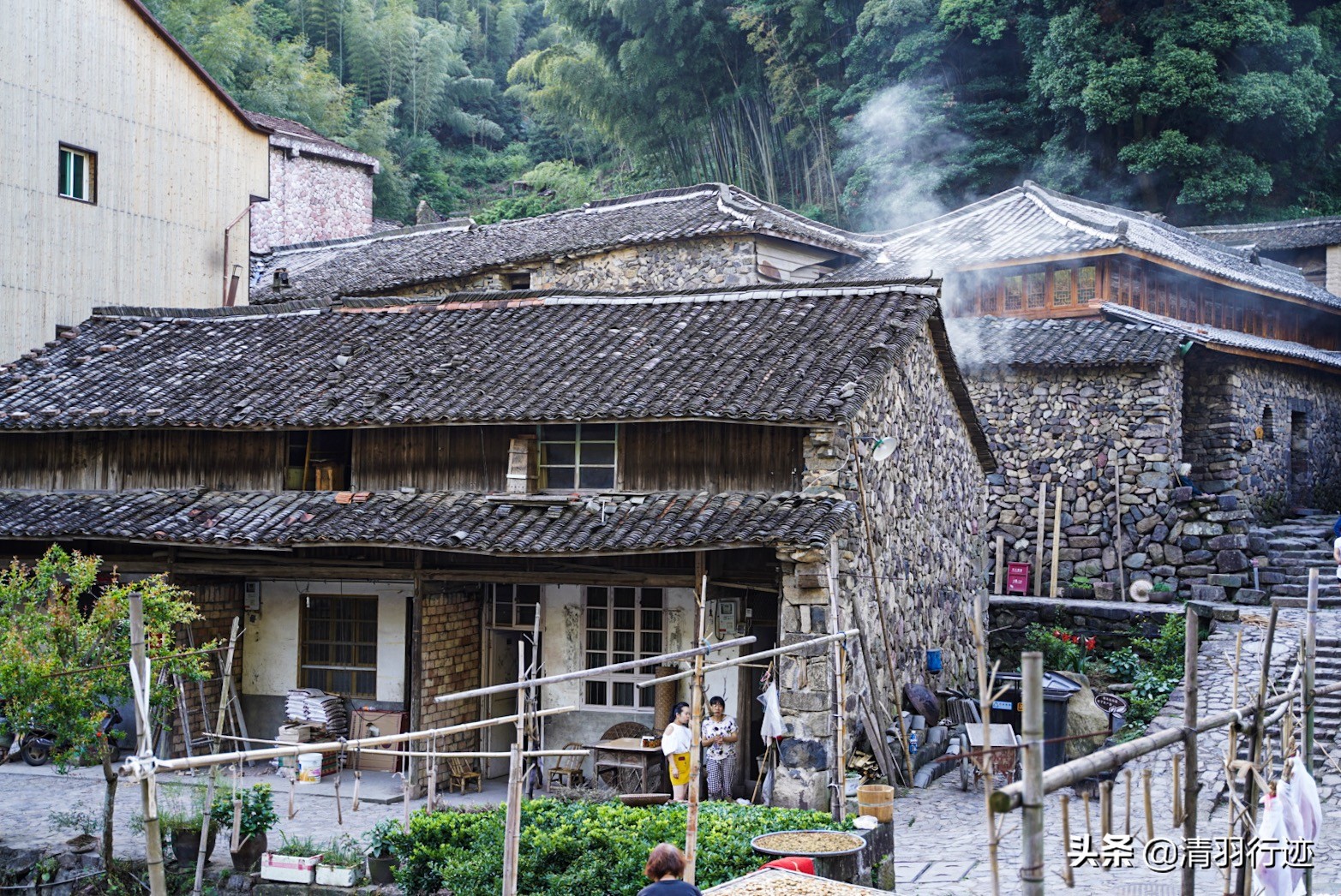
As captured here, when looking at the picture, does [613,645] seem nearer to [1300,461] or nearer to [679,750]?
[679,750]

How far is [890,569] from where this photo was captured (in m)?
16.0

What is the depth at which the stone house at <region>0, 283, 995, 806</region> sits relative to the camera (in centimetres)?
1453

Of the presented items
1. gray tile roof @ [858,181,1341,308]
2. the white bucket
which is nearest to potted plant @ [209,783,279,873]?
the white bucket

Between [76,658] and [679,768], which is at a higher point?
[76,658]

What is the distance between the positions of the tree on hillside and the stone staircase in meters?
16.0

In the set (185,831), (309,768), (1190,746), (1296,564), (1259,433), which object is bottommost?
(309,768)

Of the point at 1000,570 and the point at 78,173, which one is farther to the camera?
the point at 1000,570

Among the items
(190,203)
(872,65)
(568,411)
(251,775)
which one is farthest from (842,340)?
(872,65)

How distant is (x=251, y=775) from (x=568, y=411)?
22.1ft

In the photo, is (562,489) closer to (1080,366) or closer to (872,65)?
(1080,366)

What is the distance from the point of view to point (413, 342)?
1816cm

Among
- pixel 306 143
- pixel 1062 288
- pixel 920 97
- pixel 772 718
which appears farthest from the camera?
pixel 306 143

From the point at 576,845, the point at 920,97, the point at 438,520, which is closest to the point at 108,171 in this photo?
the point at 438,520

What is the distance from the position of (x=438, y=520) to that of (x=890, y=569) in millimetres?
5718
